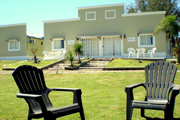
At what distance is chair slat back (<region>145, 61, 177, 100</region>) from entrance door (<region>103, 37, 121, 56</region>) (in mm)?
16986

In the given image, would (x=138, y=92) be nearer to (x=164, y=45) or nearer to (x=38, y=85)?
(x=38, y=85)

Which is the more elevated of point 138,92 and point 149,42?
point 149,42

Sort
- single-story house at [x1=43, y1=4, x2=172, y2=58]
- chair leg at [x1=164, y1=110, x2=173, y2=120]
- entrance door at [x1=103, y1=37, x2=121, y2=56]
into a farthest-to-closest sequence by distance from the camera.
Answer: entrance door at [x1=103, y1=37, x2=121, y2=56]
single-story house at [x1=43, y1=4, x2=172, y2=58]
chair leg at [x1=164, y1=110, x2=173, y2=120]

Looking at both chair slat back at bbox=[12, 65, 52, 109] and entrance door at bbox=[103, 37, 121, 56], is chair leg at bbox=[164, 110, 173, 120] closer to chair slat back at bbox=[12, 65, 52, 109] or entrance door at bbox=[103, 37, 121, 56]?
chair slat back at bbox=[12, 65, 52, 109]

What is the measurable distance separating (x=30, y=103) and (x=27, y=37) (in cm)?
2296

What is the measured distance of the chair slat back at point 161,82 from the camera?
3.65m

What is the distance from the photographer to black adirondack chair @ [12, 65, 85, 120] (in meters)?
2.71

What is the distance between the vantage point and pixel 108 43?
69.1 ft

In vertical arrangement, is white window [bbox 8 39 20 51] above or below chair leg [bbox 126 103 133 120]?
above

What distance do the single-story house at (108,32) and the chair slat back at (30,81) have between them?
56.7ft

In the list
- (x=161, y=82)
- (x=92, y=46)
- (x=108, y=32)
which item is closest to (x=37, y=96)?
(x=161, y=82)

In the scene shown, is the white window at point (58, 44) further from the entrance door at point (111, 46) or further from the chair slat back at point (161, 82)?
the chair slat back at point (161, 82)

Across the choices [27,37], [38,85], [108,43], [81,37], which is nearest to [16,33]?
[27,37]

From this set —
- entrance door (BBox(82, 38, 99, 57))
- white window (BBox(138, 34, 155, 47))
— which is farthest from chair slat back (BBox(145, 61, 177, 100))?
entrance door (BBox(82, 38, 99, 57))
